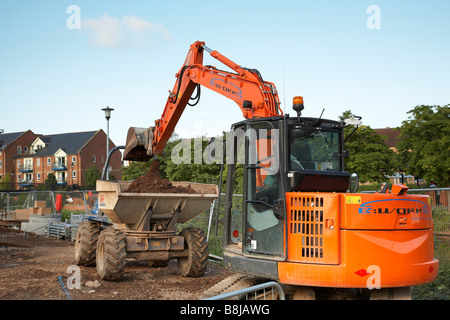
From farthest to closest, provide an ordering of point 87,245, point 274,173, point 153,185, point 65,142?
point 65,142, point 87,245, point 153,185, point 274,173

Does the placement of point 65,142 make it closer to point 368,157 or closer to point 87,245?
point 368,157

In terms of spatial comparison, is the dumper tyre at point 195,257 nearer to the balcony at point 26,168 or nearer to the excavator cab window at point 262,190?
the excavator cab window at point 262,190

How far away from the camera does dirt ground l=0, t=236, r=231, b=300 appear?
345 inches

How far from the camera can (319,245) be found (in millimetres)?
5648

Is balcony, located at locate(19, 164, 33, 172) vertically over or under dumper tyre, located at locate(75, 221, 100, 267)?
over

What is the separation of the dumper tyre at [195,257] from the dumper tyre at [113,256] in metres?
1.45

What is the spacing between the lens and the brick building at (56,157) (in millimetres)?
78750

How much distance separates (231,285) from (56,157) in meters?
81.1

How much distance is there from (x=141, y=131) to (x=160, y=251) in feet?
9.45

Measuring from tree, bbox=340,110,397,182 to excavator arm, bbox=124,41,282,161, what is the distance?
68.3 feet

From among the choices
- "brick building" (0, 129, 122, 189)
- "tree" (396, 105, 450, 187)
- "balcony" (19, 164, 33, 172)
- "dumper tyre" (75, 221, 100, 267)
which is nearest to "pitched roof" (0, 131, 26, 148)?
"brick building" (0, 129, 122, 189)

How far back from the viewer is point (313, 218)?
5699 mm

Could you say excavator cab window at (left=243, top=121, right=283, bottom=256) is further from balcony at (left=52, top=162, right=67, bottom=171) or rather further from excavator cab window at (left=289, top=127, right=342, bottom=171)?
balcony at (left=52, top=162, right=67, bottom=171)

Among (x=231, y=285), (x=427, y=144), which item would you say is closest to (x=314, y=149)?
(x=231, y=285)
